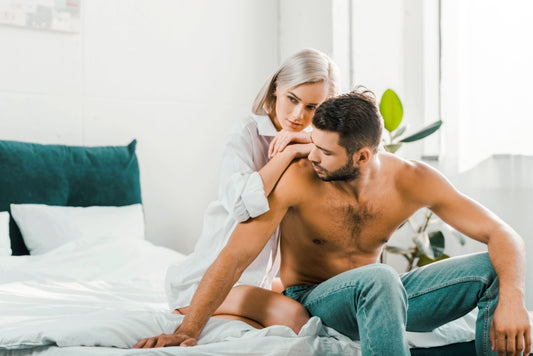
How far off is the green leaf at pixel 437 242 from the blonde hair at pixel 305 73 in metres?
1.29

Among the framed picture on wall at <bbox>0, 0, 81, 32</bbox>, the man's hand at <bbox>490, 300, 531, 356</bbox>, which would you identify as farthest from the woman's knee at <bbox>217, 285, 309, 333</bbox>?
the framed picture on wall at <bbox>0, 0, 81, 32</bbox>

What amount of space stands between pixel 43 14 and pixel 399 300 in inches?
108

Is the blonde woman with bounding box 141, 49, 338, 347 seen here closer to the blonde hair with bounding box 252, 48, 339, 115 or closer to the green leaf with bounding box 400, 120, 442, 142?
the blonde hair with bounding box 252, 48, 339, 115

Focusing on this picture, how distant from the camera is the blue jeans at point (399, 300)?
4.42 feet

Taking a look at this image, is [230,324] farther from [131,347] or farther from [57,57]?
[57,57]

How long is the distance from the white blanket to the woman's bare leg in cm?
8

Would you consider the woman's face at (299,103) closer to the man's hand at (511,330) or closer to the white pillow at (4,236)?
the man's hand at (511,330)

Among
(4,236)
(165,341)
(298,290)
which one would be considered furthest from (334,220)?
(4,236)

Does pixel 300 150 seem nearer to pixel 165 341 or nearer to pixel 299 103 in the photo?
pixel 299 103

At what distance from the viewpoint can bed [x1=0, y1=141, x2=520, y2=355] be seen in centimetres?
139

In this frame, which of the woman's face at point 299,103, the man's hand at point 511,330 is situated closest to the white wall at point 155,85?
the woman's face at point 299,103

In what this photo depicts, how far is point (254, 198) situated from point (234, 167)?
39 centimetres

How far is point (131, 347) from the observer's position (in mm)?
1390

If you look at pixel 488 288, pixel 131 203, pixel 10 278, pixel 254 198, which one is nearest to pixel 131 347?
pixel 254 198
